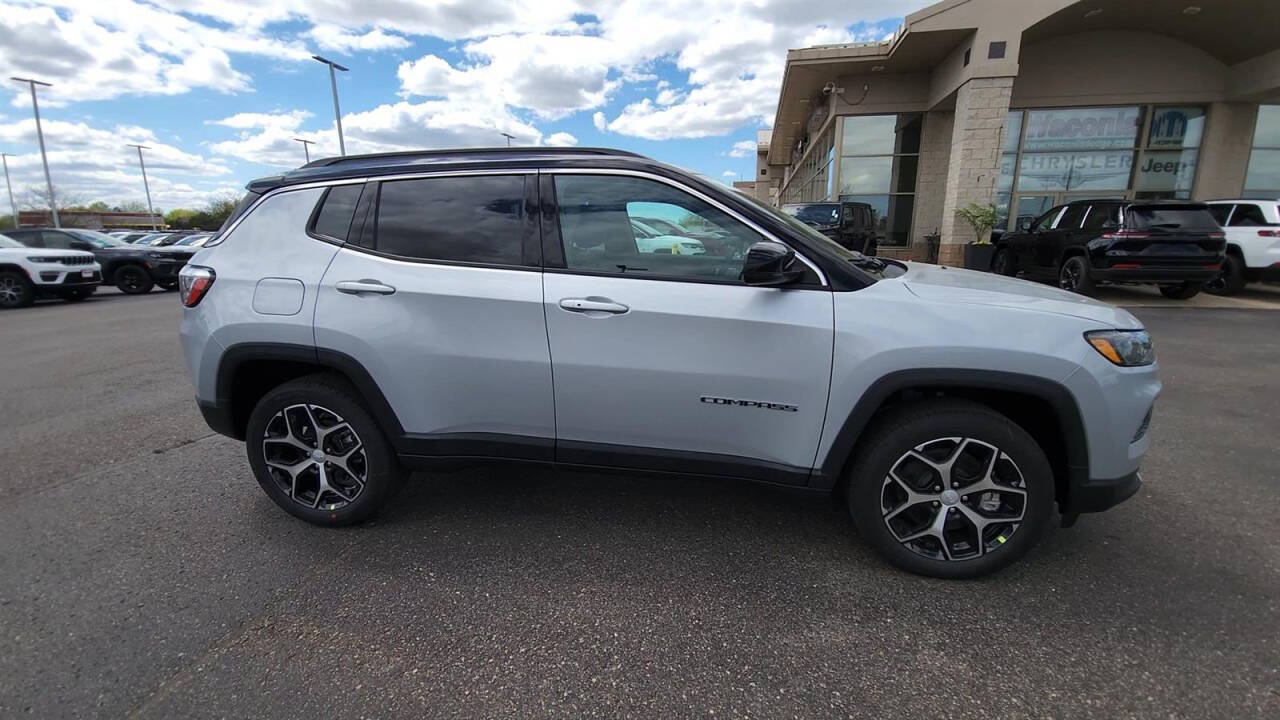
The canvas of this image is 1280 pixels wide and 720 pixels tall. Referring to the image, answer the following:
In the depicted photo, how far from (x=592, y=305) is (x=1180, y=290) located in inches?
516

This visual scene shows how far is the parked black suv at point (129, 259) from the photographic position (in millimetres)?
14938

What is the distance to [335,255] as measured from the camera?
9.68ft

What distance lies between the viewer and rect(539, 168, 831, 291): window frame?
2.58 m

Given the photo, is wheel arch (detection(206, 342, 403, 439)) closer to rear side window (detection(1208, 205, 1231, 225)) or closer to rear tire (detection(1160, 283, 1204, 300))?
rear tire (detection(1160, 283, 1204, 300))

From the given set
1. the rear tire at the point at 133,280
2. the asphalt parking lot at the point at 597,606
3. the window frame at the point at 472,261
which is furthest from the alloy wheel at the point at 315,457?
the rear tire at the point at 133,280

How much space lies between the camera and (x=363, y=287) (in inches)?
112

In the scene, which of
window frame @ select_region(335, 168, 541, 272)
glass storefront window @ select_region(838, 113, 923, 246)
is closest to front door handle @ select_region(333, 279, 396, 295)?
window frame @ select_region(335, 168, 541, 272)

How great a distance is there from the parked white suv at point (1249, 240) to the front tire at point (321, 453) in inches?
536

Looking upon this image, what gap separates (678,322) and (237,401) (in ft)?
7.72

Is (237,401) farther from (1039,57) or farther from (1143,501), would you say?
(1039,57)

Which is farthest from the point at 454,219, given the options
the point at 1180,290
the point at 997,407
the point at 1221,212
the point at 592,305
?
the point at 1221,212

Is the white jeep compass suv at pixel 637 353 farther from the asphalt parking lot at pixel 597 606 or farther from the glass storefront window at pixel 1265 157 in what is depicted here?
the glass storefront window at pixel 1265 157

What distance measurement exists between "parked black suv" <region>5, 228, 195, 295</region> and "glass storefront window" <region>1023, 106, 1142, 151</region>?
23.0 m

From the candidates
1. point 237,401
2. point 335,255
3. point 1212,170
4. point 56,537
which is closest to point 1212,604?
point 335,255
